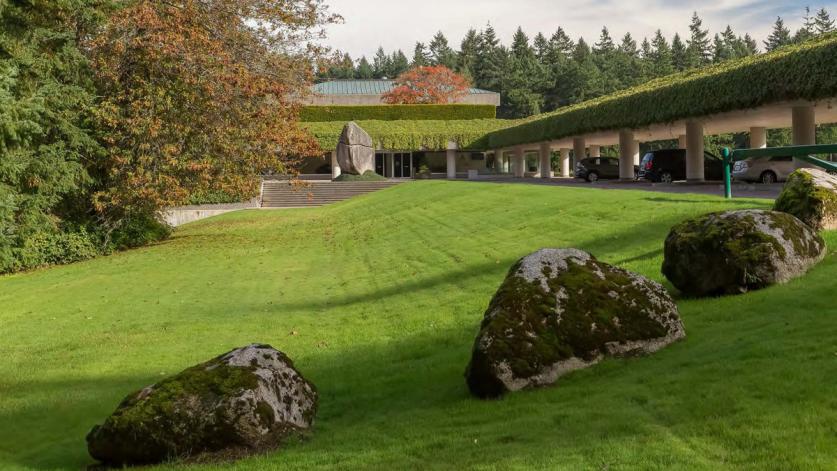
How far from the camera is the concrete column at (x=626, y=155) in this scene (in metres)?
41.5

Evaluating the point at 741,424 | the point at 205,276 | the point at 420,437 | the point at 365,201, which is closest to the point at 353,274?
the point at 205,276

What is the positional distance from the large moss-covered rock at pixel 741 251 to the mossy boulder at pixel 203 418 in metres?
4.82


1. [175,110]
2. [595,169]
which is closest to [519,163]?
[595,169]

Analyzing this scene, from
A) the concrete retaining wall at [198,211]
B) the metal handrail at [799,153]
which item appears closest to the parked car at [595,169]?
the concrete retaining wall at [198,211]

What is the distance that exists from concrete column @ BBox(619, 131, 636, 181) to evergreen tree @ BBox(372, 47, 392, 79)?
353ft

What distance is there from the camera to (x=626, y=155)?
42.1 m

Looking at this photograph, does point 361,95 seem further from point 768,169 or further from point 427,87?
point 768,169

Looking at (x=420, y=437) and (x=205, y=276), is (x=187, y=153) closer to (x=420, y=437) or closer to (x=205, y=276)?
(x=205, y=276)

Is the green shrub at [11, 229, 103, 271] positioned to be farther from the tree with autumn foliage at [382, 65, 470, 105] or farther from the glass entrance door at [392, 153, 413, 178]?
the tree with autumn foliage at [382, 65, 470, 105]

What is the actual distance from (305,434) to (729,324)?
423cm

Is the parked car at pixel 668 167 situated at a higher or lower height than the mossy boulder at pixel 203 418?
higher

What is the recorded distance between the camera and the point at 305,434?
7.21 meters

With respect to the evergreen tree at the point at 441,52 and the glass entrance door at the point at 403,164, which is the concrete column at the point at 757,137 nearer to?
→ the glass entrance door at the point at 403,164

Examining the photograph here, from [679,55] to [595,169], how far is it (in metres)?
69.5
